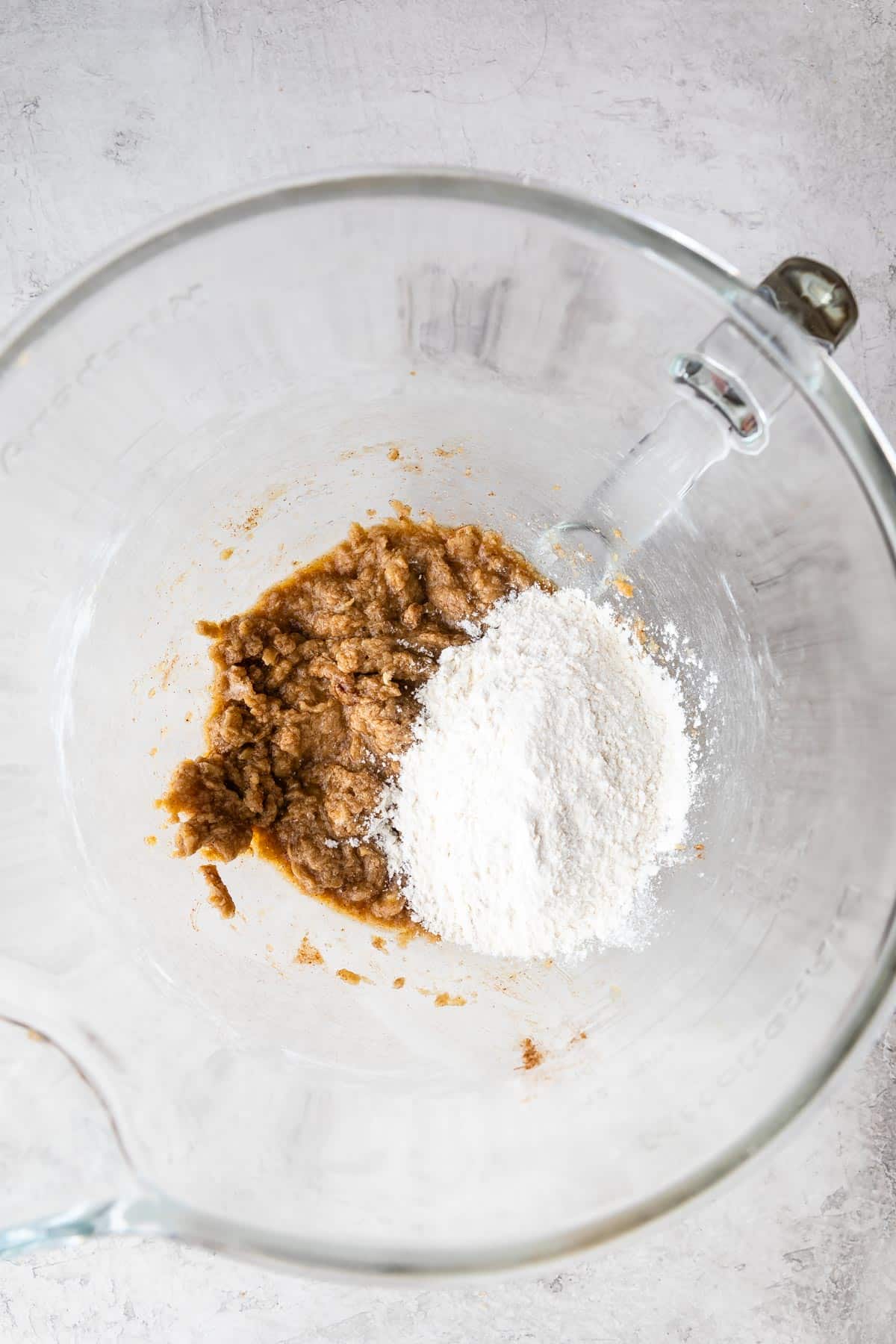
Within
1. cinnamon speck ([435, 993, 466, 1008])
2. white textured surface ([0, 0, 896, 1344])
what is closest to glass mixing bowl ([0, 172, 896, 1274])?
cinnamon speck ([435, 993, 466, 1008])

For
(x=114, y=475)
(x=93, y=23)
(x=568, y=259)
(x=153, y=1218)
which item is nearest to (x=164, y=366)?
(x=114, y=475)

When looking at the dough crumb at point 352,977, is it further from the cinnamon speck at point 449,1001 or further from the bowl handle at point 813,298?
the bowl handle at point 813,298

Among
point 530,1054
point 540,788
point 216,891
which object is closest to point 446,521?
point 540,788

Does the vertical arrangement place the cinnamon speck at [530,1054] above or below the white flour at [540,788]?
below

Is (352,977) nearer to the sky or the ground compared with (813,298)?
nearer to the ground

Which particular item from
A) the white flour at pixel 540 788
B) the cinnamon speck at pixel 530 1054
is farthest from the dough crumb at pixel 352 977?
the cinnamon speck at pixel 530 1054

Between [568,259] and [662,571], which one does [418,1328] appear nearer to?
[662,571]

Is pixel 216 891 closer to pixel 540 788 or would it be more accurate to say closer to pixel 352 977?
pixel 352 977
